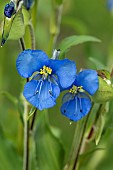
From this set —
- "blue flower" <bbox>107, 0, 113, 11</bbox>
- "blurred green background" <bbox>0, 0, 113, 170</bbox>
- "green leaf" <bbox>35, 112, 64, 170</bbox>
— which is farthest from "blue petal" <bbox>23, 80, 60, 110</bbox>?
"blue flower" <bbox>107, 0, 113, 11</bbox>

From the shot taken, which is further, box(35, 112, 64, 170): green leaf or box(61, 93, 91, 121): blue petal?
box(35, 112, 64, 170): green leaf

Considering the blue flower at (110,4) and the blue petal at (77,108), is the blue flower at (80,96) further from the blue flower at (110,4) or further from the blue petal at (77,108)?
the blue flower at (110,4)

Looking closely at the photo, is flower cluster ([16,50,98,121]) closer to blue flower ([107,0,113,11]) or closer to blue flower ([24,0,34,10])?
blue flower ([24,0,34,10])

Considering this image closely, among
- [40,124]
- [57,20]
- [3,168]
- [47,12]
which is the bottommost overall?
[3,168]

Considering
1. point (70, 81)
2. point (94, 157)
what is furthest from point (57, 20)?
point (94, 157)

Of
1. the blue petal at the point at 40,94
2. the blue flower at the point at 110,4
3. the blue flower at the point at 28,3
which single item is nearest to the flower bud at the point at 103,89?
the blue petal at the point at 40,94

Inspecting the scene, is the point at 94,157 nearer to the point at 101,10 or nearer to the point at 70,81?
the point at 70,81

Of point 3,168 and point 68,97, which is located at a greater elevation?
point 68,97

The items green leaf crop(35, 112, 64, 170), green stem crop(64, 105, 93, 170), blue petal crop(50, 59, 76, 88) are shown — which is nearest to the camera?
blue petal crop(50, 59, 76, 88)
